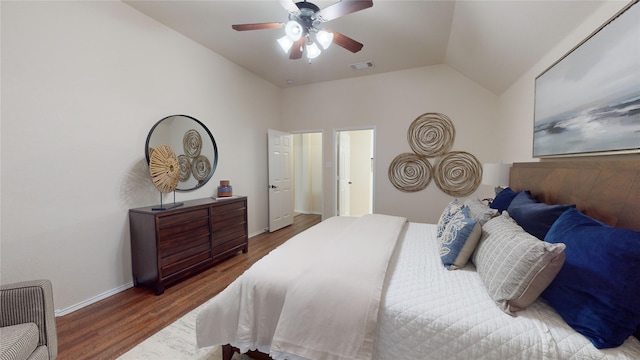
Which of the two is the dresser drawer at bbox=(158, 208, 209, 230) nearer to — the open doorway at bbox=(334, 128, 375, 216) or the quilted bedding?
the quilted bedding

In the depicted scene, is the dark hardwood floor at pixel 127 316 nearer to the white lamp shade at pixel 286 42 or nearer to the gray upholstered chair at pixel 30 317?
the gray upholstered chair at pixel 30 317

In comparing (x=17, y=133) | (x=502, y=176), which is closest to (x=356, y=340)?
(x=502, y=176)

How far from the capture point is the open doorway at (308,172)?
628cm

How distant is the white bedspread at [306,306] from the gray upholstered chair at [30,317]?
0.72 m

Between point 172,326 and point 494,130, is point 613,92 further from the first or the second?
point 172,326

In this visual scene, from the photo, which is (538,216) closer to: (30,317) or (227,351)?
Answer: (227,351)

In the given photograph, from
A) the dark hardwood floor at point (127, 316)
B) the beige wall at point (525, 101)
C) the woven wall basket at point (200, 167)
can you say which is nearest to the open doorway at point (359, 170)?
the beige wall at point (525, 101)

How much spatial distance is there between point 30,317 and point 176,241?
126cm

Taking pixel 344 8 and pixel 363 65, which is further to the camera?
pixel 363 65

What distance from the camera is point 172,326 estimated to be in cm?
188

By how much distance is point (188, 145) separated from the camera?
308 cm

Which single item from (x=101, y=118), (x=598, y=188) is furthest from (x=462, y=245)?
(x=101, y=118)

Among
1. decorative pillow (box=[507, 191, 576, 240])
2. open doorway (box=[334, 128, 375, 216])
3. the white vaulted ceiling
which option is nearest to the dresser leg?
decorative pillow (box=[507, 191, 576, 240])

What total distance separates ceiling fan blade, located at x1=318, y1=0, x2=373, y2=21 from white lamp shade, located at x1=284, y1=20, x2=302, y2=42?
20 cm
